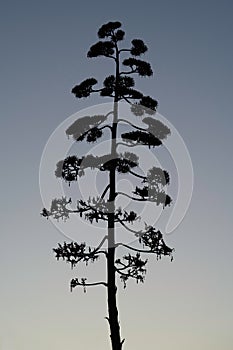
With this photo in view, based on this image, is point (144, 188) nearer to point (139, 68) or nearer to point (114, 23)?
point (139, 68)

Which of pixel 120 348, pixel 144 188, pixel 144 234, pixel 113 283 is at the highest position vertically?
pixel 144 188

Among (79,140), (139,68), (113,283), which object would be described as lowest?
(113,283)

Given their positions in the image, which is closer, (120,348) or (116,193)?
(120,348)

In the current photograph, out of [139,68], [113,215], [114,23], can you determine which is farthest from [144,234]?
[114,23]

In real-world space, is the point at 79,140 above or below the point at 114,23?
below

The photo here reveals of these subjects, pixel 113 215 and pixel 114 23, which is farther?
pixel 114 23

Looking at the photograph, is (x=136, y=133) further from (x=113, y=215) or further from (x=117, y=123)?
(x=113, y=215)

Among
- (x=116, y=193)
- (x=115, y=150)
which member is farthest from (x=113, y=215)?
(x=115, y=150)

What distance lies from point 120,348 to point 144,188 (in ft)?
23.4

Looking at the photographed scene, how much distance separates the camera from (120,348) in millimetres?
31000

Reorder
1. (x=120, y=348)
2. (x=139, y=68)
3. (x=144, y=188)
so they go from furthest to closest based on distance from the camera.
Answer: (x=139, y=68) → (x=144, y=188) → (x=120, y=348)

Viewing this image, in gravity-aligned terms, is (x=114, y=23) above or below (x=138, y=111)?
above

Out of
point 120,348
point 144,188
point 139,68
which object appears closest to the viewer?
point 120,348

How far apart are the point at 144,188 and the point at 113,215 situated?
188cm
